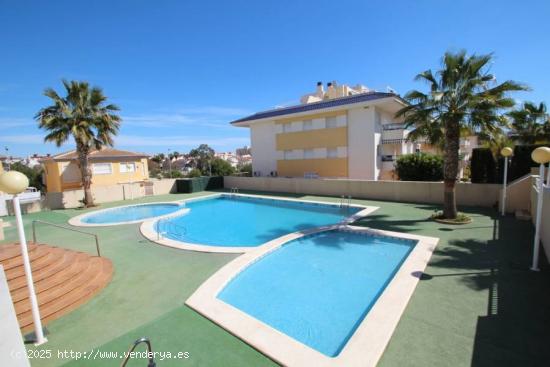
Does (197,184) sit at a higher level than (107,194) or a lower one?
higher

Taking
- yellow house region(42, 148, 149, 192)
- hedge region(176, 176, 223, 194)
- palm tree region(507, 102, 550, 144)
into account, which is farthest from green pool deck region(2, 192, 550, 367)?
yellow house region(42, 148, 149, 192)

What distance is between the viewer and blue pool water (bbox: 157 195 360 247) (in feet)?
40.3

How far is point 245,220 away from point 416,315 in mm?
11796

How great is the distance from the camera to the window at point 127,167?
98.2 feet

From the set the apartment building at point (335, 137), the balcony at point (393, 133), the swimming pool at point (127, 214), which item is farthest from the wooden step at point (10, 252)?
the balcony at point (393, 133)

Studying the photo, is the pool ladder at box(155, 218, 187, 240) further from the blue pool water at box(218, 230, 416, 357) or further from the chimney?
the chimney

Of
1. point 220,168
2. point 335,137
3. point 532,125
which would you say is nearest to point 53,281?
point 335,137

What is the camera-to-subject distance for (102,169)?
28.2 meters

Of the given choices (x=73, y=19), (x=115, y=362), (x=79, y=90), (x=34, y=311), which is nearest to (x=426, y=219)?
(x=115, y=362)

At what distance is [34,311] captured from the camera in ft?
15.4

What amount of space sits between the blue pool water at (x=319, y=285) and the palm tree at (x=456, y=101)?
524 cm

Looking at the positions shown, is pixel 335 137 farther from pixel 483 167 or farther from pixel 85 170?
pixel 85 170

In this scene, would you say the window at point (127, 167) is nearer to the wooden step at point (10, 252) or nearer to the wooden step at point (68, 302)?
the wooden step at point (10, 252)

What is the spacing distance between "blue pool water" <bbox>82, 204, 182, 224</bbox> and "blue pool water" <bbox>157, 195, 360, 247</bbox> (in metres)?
1.82
